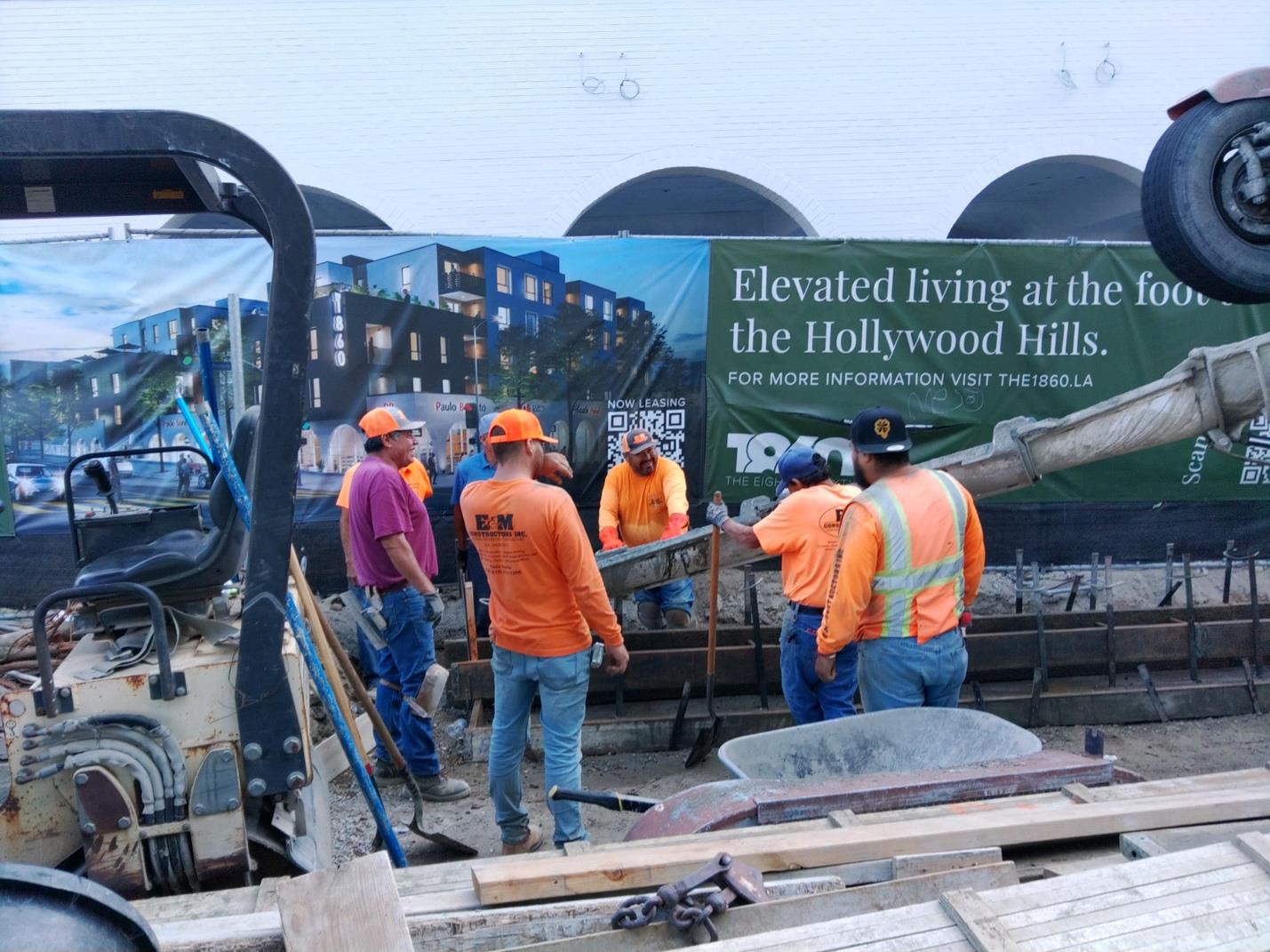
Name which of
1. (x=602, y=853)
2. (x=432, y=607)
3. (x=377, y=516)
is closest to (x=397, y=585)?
(x=432, y=607)

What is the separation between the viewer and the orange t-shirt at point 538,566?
13.5 feet

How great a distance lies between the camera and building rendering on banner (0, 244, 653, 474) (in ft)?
24.8

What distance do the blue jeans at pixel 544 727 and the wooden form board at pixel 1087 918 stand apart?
2.61 metres

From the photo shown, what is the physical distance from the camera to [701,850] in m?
2.18

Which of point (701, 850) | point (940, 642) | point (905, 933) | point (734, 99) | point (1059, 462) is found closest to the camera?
point (905, 933)

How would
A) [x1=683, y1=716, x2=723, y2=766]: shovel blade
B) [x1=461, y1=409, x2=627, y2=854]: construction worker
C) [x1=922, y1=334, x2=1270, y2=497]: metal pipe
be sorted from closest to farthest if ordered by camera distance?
[x1=461, y1=409, x2=627, y2=854]: construction worker, [x1=922, y1=334, x2=1270, y2=497]: metal pipe, [x1=683, y1=716, x2=723, y2=766]: shovel blade

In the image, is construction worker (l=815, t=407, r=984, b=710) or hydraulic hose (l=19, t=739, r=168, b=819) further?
construction worker (l=815, t=407, r=984, b=710)

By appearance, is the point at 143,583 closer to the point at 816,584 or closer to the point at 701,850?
the point at 701,850

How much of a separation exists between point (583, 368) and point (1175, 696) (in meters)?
5.00

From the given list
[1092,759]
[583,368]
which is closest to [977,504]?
[583,368]

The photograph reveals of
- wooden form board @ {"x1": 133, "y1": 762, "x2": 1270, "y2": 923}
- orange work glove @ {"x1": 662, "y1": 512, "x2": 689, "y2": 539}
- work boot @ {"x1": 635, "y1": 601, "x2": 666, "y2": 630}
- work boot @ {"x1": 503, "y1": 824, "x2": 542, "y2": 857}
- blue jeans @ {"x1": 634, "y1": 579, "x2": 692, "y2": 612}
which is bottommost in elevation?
work boot @ {"x1": 503, "y1": 824, "x2": 542, "y2": 857}

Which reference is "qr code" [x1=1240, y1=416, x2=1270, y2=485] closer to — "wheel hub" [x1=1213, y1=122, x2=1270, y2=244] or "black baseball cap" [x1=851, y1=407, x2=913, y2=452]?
"wheel hub" [x1=1213, y1=122, x2=1270, y2=244]

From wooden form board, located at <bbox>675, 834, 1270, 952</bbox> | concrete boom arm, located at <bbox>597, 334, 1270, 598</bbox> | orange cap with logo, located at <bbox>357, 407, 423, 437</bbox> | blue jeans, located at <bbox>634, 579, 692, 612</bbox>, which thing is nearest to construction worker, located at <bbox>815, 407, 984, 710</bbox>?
concrete boom arm, located at <bbox>597, 334, 1270, 598</bbox>

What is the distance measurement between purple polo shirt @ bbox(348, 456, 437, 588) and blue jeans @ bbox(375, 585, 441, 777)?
157 mm
